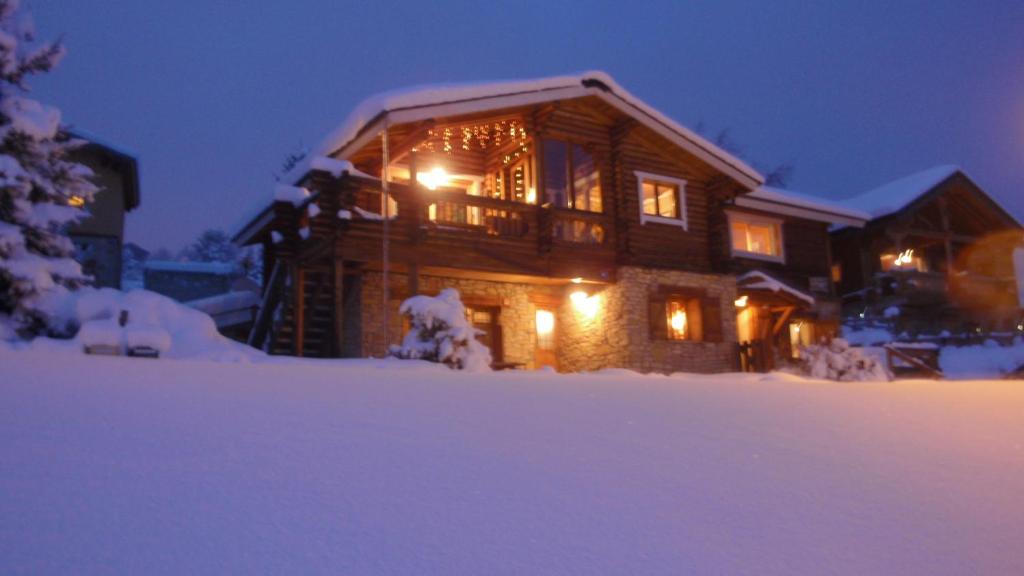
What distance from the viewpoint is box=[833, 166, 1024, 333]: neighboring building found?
2719 cm

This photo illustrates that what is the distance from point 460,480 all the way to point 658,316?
1352 cm

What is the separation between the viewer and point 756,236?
22.7 metres

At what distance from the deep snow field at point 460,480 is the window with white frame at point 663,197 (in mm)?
10748

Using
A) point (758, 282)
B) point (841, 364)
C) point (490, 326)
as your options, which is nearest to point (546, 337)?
point (490, 326)

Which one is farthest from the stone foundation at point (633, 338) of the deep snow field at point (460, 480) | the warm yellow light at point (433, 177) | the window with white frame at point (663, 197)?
the deep snow field at point (460, 480)

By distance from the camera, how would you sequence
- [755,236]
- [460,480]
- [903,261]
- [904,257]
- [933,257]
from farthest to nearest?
[933,257] < [903,261] < [904,257] < [755,236] < [460,480]

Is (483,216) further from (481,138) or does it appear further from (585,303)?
(585,303)

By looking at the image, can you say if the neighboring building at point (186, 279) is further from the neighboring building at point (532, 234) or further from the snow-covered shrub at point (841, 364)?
the snow-covered shrub at point (841, 364)

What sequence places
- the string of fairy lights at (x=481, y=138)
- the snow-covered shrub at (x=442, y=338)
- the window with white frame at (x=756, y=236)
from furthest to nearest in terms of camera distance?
the window with white frame at (x=756, y=236) < the string of fairy lights at (x=481, y=138) < the snow-covered shrub at (x=442, y=338)

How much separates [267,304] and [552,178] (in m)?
7.05

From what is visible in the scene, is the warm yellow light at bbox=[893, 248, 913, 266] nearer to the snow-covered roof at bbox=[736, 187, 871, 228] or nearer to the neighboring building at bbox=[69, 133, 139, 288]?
the snow-covered roof at bbox=[736, 187, 871, 228]

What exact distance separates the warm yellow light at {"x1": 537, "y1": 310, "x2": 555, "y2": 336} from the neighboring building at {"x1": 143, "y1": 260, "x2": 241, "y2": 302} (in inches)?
747

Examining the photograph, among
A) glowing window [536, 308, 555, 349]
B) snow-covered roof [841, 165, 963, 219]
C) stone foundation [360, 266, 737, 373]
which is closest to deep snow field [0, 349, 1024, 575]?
stone foundation [360, 266, 737, 373]

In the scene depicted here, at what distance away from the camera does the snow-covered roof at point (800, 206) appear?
72.4ft
